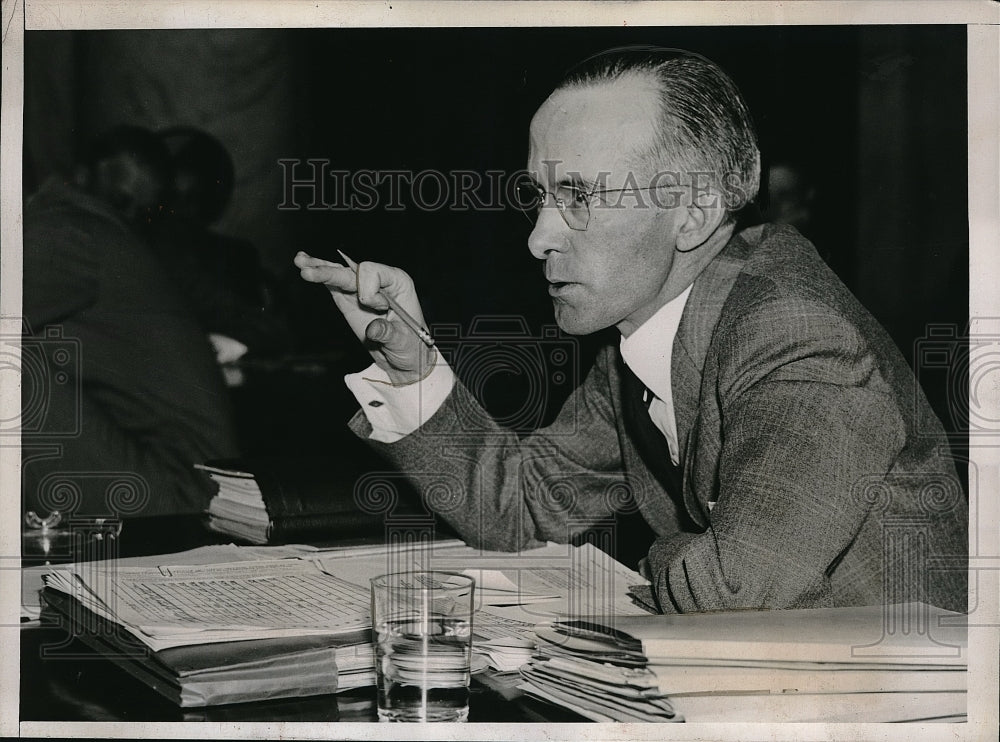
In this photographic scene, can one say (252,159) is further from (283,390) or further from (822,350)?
(822,350)

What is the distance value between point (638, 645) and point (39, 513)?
2.58ft

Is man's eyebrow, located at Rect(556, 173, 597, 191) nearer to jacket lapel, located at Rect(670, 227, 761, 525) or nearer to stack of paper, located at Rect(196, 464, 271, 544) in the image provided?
jacket lapel, located at Rect(670, 227, 761, 525)

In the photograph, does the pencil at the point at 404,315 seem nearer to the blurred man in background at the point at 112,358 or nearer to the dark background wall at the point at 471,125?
the dark background wall at the point at 471,125

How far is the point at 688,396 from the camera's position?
54.6 inches

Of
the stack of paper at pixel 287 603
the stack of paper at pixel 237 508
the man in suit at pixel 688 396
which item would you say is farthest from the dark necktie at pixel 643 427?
the stack of paper at pixel 237 508

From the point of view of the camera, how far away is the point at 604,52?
1391 millimetres

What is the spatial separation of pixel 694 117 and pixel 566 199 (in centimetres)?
19

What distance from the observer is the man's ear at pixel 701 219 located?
1.37 m

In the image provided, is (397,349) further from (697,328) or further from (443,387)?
(697,328)

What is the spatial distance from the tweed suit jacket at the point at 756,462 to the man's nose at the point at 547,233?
151 millimetres

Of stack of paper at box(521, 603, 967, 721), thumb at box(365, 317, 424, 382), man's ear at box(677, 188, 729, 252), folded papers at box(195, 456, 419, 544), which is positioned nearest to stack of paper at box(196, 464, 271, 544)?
folded papers at box(195, 456, 419, 544)

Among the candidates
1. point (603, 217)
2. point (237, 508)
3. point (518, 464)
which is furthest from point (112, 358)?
point (603, 217)

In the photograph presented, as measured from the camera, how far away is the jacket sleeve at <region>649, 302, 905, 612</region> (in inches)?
52.4

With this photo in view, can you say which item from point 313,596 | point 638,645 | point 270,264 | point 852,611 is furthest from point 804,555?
point 270,264
